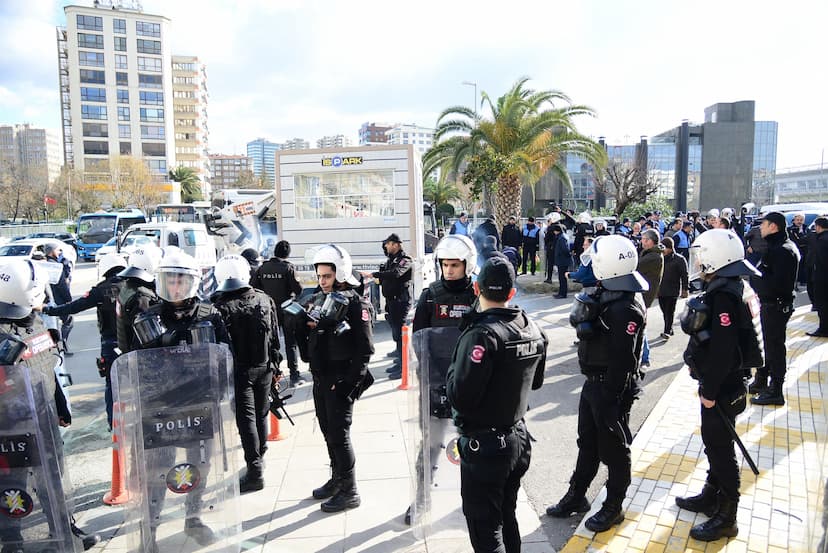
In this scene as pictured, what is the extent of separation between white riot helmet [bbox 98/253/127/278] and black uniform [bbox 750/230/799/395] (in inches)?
269

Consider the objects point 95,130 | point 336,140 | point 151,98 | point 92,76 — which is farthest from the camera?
point 336,140

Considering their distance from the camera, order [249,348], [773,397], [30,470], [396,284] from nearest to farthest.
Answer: [30,470] → [249,348] → [773,397] → [396,284]

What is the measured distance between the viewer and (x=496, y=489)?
271 cm

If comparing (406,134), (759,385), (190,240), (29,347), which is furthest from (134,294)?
(406,134)

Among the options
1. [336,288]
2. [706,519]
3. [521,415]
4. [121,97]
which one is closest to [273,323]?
[336,288]

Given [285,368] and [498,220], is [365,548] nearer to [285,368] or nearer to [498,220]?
[285,368]

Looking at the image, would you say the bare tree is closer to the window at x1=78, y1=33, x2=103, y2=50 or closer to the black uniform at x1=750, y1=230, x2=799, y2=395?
the black uniform at x1=750, y1=230, x2=799, y2=395

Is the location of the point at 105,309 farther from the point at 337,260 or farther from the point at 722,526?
the point at 722,526

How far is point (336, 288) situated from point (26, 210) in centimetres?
5937

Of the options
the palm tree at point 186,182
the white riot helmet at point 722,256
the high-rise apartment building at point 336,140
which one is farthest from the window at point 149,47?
the high-rise apartment building at point 336,140

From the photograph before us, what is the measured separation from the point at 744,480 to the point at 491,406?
3019 mm

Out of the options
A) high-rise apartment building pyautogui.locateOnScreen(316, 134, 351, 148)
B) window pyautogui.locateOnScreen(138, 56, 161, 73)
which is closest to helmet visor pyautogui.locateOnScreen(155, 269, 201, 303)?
window pyautogui.locateOnScreen(138, 56, 161, 73)

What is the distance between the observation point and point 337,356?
3936 millimetres

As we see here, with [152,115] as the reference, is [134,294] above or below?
below
